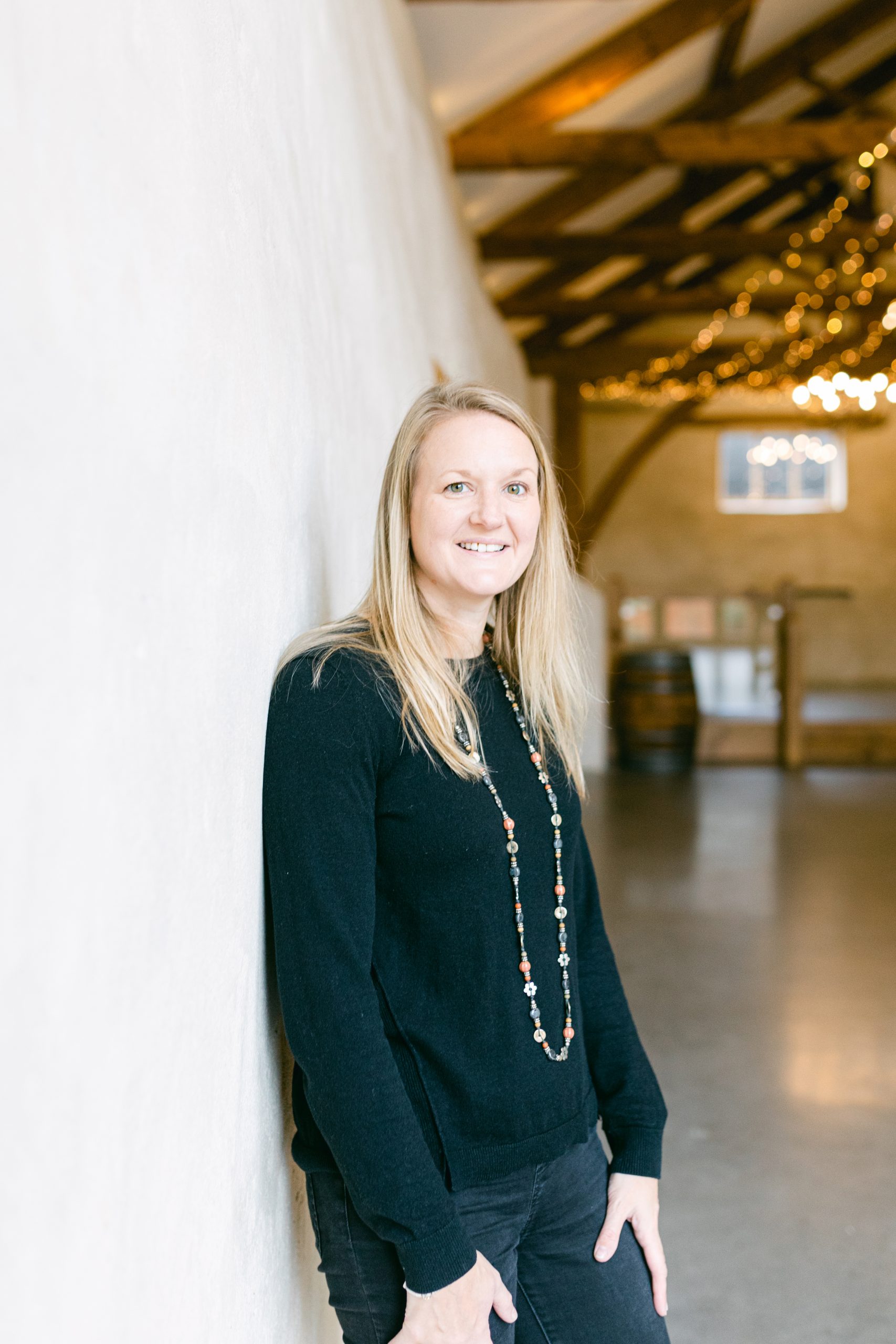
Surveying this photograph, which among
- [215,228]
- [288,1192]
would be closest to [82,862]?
[215,228]

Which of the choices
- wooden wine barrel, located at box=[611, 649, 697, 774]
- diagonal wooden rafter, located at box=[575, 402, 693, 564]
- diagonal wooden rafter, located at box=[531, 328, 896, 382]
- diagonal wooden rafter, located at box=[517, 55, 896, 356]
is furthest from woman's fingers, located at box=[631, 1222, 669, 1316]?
diagonal wooden rafter, located at box=[575, 402, 693, 564]

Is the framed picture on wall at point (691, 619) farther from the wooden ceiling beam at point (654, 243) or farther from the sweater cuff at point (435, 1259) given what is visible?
the sweater cuff at point (435, 1259)

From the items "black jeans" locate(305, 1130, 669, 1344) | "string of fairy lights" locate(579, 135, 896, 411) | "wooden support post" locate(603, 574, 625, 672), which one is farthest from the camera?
"wooden support post" locate(603, 574, 625, 672)

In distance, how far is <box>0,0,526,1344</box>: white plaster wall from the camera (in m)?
0.61

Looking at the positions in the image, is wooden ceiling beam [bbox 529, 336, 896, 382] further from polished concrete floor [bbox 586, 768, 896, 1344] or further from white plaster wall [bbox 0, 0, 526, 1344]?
white plaster wall [bbox 0, 0, 526, 1344]

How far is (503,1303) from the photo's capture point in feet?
3.59

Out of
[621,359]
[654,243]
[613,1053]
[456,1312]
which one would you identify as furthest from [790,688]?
[456,1312]

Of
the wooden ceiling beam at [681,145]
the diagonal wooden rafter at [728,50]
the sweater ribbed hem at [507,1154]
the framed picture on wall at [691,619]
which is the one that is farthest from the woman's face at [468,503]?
the framed picture on wall at [691,619]

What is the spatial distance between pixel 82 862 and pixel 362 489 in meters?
1.52

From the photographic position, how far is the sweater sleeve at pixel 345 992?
3.25 ft

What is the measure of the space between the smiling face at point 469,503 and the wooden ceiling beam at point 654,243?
5639 mm

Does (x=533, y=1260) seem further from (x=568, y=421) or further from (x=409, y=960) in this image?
(x=568, y=421)

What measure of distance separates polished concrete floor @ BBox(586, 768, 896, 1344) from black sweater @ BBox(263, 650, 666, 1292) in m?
1.05

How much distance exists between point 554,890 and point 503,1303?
1.31 feet
